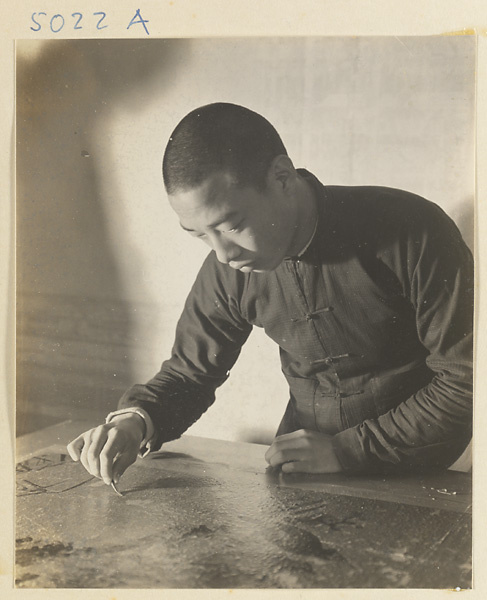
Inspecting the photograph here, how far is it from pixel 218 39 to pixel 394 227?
1.48ft

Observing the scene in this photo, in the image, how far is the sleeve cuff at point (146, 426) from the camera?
116 centimetres

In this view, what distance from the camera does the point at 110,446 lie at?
44.9 inches

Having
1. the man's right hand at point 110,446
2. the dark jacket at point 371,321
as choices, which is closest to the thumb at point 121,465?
the man's right hand at point 110,446

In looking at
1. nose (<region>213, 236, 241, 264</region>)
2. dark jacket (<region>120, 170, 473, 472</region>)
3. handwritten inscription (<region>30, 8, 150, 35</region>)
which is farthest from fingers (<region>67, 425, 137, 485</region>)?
handwritten inscription (<region>30, 8, 150, 35</region>)

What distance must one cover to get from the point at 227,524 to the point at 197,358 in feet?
0.96

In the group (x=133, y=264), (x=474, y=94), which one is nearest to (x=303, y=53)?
(x=474, y=94)

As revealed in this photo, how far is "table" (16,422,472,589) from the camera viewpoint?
106 centimetres

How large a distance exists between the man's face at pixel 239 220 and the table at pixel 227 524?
0.35 meters

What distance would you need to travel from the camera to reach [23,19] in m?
1.14

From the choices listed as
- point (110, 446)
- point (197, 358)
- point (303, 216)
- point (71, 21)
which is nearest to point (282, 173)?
point (303, 216)

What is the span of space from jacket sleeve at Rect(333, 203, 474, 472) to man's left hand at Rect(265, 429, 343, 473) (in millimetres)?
17

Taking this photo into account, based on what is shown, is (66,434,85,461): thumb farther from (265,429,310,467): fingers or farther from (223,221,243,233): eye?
(223,221,243,233): eye

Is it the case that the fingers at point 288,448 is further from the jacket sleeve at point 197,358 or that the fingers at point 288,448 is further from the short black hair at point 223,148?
the short black hair at point 223,148

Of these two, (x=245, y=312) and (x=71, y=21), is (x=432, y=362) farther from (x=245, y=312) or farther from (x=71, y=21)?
(x=71, y=21)
